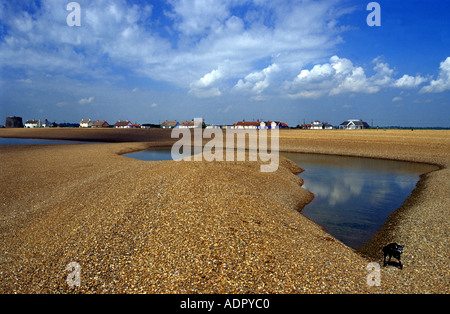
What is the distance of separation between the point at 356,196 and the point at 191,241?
42.8 feet

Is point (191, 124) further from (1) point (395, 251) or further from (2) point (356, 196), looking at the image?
(1) point (395, 251)

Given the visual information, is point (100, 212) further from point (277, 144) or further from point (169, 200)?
point (277, 144)

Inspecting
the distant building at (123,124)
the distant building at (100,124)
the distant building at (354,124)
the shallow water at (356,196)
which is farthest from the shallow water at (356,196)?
the distant building at (100,124)

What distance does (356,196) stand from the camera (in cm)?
1648

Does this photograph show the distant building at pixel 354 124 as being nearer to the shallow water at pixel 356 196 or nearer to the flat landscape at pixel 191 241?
the shallow water at pixel 356 196

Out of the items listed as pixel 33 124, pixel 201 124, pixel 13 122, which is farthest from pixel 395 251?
pixel 13 122

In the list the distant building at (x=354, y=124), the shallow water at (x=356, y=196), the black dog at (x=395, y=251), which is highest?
the distant building at (x=354, y=124)

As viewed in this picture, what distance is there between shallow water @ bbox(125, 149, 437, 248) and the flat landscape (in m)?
0.83

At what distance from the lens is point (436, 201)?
13070mm

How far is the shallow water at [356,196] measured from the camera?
11.1 m

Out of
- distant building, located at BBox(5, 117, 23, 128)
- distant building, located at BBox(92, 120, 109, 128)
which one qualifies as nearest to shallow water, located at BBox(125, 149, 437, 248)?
distant building, located at BBox(92, 120, 109, 128)

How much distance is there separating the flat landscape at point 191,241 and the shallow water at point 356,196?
0.83 m
